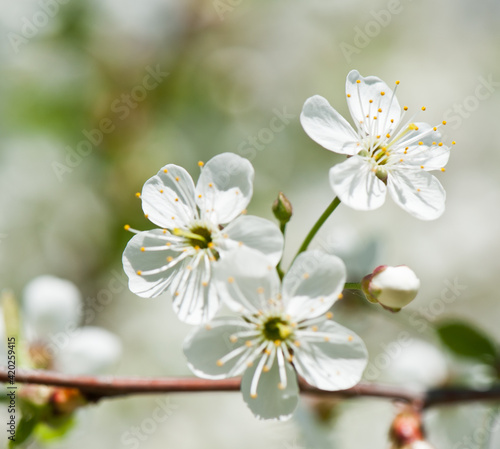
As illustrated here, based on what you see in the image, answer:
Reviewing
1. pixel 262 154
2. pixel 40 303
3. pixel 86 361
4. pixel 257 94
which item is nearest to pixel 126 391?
pixel 86 361

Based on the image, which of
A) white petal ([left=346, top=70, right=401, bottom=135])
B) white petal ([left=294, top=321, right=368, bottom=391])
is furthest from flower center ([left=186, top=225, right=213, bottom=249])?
white petal ([left=346, top=70, right=401, bottom=135])

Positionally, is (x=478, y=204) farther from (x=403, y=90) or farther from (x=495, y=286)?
(x=403, y=90)

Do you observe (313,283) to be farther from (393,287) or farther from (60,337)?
(60,337)

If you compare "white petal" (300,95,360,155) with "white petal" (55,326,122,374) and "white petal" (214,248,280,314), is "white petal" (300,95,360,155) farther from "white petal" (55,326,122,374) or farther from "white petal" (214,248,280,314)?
"white petal" (55,326,122,374)

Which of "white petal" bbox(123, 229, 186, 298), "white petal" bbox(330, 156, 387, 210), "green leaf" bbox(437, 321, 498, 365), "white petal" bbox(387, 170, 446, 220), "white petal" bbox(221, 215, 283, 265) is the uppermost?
"white petal" bbox(387, 170, 446, 220)

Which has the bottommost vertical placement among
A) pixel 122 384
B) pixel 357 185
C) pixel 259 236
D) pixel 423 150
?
pixel 122 384

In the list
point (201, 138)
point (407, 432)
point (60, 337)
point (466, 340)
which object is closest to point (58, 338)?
point (60, 337)

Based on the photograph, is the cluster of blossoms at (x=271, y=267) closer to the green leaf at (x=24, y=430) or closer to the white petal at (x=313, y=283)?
the white petal at (x=313, y=283)
